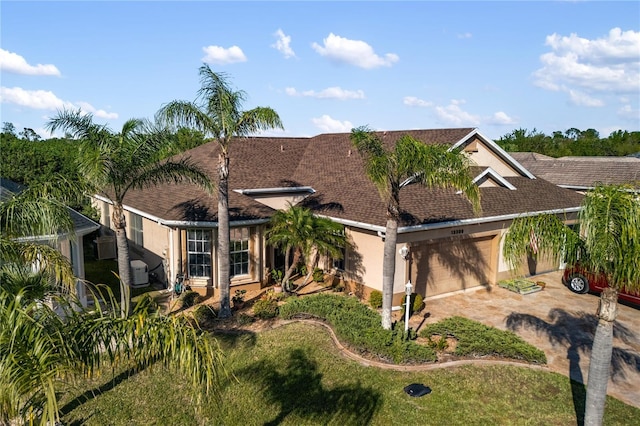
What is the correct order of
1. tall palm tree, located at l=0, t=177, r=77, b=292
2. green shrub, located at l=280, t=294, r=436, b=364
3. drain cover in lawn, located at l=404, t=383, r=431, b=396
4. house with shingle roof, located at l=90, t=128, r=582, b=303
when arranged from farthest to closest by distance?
house with shingle roof, located at l=90, t=128, r=582, b=303 → green shrub, located at l=280, t=294, r=436, b=364 → drain cover in lawn, located at l=404, t=383, r=431, b=396 → tall palm tree, located at l=0, t=177, r=77, b=292

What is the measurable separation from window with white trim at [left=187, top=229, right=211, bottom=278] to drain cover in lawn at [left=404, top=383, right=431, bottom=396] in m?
9.59

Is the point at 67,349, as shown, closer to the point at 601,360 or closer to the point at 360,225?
the point at 601,360

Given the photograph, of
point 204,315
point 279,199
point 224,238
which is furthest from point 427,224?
point 204,315

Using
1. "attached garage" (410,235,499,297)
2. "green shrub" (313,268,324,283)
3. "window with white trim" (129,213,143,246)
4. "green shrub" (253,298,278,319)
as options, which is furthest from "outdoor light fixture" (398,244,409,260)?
"window with white trim" (129,213,143,246)

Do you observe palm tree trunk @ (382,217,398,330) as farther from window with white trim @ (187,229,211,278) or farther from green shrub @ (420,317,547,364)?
window with white trim @ (187,229,211,278)

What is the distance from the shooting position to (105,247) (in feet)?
74.8

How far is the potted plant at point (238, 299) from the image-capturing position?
16297mm

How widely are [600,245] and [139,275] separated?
1635 centimetres

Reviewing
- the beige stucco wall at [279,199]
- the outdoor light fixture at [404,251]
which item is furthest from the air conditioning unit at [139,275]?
the outdoor light fixture at [404,251]

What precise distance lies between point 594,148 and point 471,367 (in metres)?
72.4

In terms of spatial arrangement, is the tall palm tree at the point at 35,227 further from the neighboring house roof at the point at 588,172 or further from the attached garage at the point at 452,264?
the neighboring house roof at the point at 588,172

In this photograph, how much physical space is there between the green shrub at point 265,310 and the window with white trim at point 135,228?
8557 mm

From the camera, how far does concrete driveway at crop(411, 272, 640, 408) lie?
38.5 feet

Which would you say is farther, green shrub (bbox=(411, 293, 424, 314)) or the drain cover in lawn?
green shrub (bbox=(411, 293, 424, 314))
